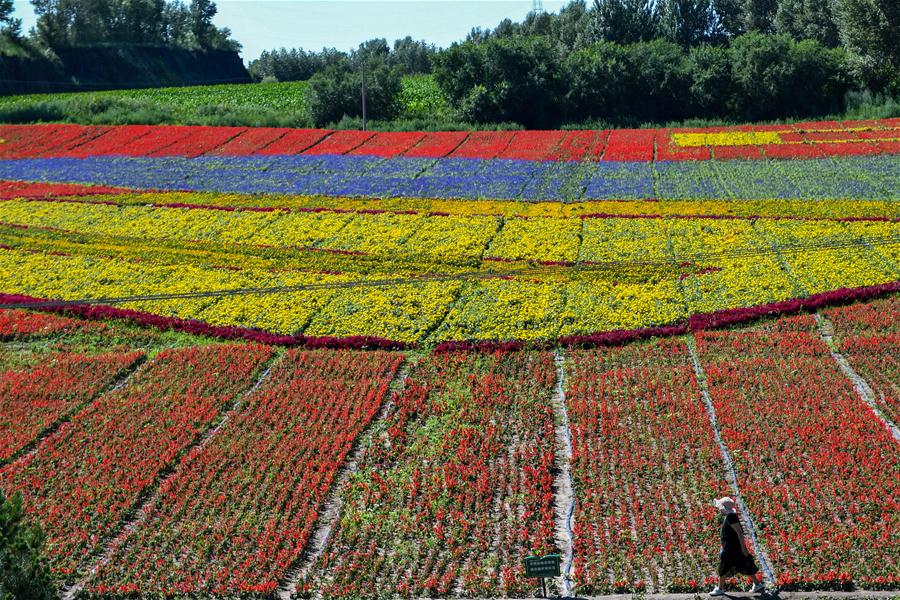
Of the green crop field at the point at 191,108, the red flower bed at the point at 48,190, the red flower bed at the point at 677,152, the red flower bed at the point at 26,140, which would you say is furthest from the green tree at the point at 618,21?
the red flower bed at the point at 48,190

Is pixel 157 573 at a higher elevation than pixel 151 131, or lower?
lower

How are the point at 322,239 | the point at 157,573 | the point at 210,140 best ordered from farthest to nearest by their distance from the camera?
the point at 210,140
the point at 322,239
the point at 157,573

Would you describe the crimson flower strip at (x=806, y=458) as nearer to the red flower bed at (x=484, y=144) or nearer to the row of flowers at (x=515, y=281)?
the row of flowers at (x=515, y=281)

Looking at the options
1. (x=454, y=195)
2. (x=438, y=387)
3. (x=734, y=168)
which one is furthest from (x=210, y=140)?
(x=438, y=387)

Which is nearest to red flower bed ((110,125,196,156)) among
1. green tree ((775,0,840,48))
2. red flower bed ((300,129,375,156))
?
red flower bed ((300,129,375,156))

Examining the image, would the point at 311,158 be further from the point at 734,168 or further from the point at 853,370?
the point at 853,370
